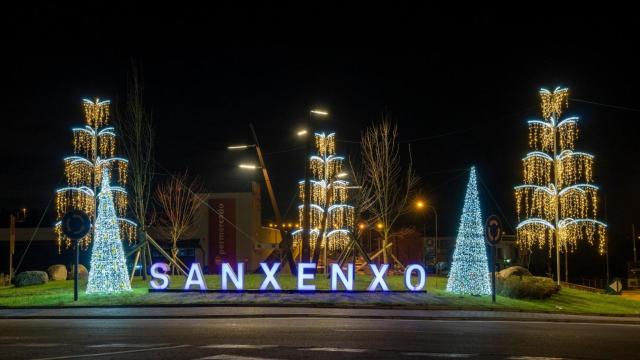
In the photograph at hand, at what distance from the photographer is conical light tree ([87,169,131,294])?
1133 inches

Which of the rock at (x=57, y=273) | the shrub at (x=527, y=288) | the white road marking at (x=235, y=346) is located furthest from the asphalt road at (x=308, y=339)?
the rock at (x=57, y=273)

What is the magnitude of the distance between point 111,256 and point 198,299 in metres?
4.86

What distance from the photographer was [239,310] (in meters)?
23.9

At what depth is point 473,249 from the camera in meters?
29.7

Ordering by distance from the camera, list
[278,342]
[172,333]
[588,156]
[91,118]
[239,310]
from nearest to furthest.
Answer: [278,342] < [172,333] < [239,310] < [588,156] < [91,118]

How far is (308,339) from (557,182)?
971 inches

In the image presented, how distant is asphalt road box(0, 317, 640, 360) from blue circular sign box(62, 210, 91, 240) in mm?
4404

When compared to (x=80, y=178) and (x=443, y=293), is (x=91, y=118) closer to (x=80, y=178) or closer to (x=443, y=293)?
(x=80, y=178)

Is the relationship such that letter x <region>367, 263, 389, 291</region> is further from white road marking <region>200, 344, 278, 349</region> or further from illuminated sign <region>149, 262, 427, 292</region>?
white road marking <region>200, 344, 278, 349</region>

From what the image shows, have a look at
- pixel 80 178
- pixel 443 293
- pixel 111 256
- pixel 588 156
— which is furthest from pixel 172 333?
pixel 588 156

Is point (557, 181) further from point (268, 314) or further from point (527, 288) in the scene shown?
point (268, 314)

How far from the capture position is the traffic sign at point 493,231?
2550 centimetres

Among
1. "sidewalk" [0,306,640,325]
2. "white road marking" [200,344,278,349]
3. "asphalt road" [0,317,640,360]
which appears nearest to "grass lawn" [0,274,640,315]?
"sidewalk" [0,306,640,325]

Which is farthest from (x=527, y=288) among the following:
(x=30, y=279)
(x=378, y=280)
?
(x=30, y=279)
